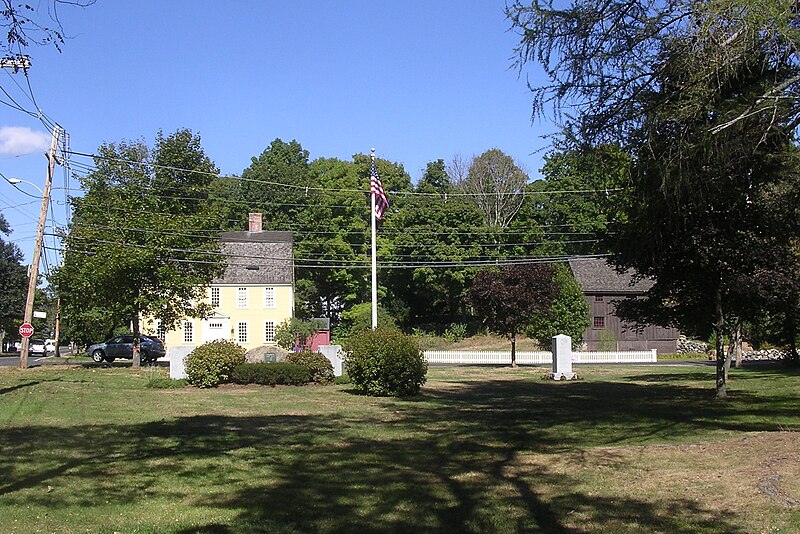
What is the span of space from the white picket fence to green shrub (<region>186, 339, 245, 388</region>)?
25.1 m

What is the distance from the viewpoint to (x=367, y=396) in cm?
2244

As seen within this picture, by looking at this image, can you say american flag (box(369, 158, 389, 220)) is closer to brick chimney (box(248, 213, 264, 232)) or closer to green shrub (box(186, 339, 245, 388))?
green shrub (box(186, 339, 245, 388))

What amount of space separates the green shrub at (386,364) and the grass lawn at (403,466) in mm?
2410

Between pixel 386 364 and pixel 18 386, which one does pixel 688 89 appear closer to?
pixel 386 364

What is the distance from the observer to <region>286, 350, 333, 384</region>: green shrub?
2714 cm

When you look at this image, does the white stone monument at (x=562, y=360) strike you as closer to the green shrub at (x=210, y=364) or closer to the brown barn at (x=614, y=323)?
the green shrub at (x=210, y=364)

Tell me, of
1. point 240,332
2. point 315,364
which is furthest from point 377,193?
point 240,332

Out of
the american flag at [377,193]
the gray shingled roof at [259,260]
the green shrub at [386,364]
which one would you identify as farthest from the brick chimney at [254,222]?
the green shrub at [386,364]

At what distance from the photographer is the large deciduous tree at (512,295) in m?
42.7

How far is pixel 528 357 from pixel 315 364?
84.2 feet

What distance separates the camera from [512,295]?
139ft


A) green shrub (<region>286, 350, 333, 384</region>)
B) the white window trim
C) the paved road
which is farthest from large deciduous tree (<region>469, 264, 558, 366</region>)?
the paved road

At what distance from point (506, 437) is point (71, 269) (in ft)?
106

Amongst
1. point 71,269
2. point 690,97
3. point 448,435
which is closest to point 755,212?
point 690,97
